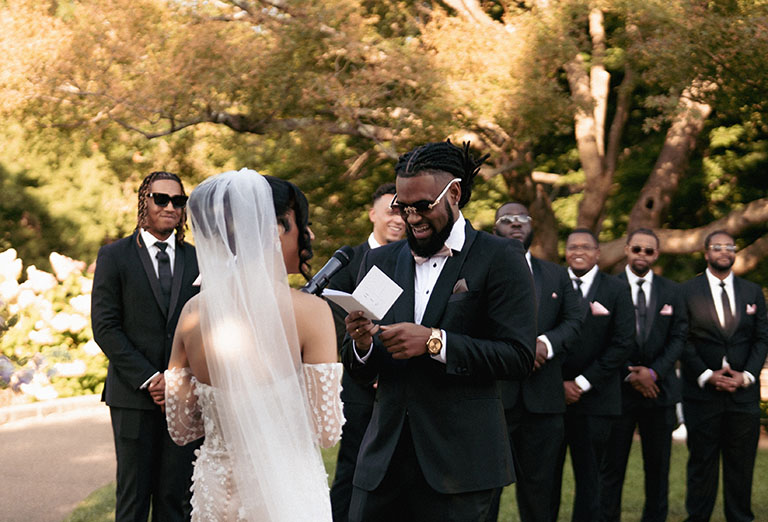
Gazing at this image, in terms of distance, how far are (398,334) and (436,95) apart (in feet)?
32.0

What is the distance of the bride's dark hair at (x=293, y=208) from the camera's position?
12.4 feet

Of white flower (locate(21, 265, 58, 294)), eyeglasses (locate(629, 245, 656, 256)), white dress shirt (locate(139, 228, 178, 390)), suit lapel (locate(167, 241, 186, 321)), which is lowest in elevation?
white flower (locate(21, 265, 58, 294))

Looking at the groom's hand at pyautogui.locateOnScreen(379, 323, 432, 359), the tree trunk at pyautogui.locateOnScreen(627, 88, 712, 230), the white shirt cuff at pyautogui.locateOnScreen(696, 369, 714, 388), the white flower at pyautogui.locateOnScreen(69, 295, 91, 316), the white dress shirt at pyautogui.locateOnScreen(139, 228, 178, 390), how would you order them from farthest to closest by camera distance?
1. the tree trunk at pyautogui.locateOnScreen(627, 88, 712, 230)
2. the white flower at pyautogui.locateOnScreen(69, 295, 91, 316)
3. the white shirt cuff at pyautogui.locateOnScreen(696, 369, 714, 388)
4. the white dress shirt at pyautogui.locateOnScreen(139, 228, 178, 390)
5. the groom's hand at pyautogui.locateOnScreen(379, 323, 432, 359)

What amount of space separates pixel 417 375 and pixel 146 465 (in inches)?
103

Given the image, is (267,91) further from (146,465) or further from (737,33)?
(146,465)

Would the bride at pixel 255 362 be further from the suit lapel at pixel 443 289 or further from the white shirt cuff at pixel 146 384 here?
the white shirt cuff at pixel 146 384

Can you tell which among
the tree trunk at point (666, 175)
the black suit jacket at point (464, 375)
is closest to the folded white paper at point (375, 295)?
the black suit jacket at point (464, 375)

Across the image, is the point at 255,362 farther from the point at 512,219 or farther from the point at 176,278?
the point at 512,219

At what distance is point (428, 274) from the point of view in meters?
4.37

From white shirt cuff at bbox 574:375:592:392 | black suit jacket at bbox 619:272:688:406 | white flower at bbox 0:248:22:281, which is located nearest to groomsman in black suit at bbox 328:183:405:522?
white shirt cuff at bbox 574:375:592:392

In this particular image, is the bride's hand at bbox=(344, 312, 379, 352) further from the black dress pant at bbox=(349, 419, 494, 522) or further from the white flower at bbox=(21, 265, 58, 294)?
the white flower at bbox=(21, 265, 58, 294)

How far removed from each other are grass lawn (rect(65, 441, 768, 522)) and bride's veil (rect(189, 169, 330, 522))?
522cm

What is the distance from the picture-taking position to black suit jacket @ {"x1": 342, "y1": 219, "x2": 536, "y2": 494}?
163 inches

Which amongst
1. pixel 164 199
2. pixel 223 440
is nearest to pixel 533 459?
pixel 164 199
